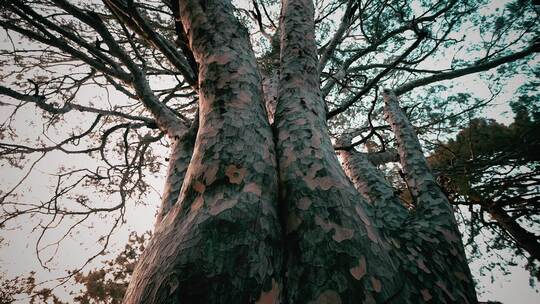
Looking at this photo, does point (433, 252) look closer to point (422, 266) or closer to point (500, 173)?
point (422, 266)

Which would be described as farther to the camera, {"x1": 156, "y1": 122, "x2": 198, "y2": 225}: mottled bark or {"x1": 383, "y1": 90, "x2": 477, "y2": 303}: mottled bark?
{"x1": 156, "y1": 122, "x2": 198, "y2": 225}: mottled bark

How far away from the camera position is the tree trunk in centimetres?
62

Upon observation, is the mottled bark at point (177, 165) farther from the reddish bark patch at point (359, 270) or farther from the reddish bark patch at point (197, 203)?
the reddish bark patch at point (359, 270)

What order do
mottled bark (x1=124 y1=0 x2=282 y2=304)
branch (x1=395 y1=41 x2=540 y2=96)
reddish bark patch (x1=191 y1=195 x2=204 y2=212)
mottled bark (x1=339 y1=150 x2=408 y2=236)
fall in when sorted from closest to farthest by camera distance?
mottled bark (x1=124 y1=0 x2=282 y2=304) < reddish bark patch (x1=191 y1=195 x2=204 y2=212) < mottled bark (x1=339 y1=150 x2=408 y2=236) < branch (x1=395 y1=41 x2=540 y2=96)

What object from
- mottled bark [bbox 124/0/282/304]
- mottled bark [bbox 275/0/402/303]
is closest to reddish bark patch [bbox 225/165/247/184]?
mottled bark [bbox 124/0/282/304]

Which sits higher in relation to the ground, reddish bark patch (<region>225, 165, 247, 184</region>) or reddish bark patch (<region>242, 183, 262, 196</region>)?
reddish bark patch (<region>225, 165, 247, 184</region>)

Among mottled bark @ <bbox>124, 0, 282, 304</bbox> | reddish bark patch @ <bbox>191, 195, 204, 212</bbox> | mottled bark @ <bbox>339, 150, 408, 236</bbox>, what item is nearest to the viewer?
mottled bark @ <bbox>124, 0, 282, 304</bbox>

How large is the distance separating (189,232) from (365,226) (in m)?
0.50

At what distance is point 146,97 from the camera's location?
2059 millimetres

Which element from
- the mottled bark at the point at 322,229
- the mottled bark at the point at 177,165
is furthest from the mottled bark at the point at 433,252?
the mottled bark at the point at 177,165

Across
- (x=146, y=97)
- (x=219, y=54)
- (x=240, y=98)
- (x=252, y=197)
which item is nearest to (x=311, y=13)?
(x=219, y=54)

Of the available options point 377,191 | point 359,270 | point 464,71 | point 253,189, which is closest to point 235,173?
point 253,189

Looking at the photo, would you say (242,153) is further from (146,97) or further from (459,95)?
(459,95)

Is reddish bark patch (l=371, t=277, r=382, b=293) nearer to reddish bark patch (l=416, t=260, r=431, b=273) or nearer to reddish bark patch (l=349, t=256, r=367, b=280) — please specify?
reddish bark patch (l=349, t=256, r=367, b=280)
